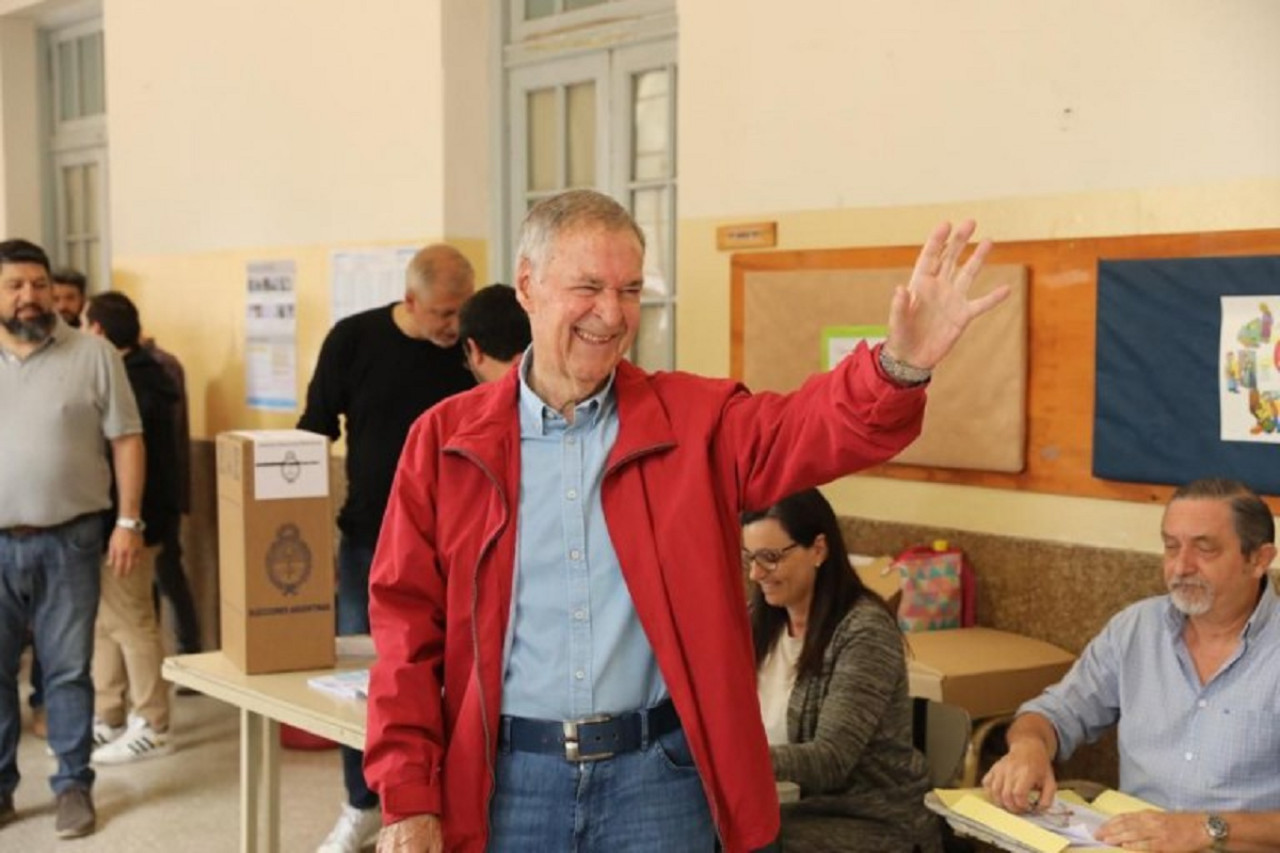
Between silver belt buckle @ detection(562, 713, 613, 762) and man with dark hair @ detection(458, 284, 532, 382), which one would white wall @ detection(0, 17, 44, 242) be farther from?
silver belt buckle @ detection(562, 713, 613, 762)

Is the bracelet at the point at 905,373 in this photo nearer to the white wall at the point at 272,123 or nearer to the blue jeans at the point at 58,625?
the blue jeans at the point at 58,625

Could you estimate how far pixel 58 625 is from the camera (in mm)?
4680

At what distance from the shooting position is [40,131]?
845cm

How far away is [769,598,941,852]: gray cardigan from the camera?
2947 millimetres

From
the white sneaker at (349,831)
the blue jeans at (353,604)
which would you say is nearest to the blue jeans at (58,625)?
the blue jeans at (353,604)

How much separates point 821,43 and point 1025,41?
691 millimetres

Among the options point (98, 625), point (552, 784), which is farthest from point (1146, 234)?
point (98, 625)

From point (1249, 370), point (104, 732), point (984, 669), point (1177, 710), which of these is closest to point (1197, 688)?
point (1177, 710)

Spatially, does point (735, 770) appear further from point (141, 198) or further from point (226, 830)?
point (141, 198)

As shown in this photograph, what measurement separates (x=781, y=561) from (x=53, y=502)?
8.31 feet

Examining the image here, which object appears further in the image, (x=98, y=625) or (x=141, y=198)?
(x=141, y=198)

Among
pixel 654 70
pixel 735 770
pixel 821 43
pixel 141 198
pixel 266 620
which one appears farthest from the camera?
pixel 141 198

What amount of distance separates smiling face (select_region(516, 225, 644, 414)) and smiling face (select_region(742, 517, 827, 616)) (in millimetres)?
1108

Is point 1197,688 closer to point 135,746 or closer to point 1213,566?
point 1213,566
